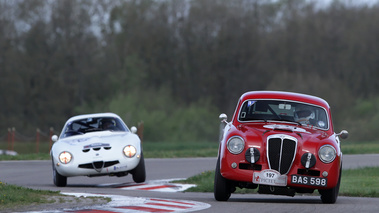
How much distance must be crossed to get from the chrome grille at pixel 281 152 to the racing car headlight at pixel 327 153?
40 centimetres

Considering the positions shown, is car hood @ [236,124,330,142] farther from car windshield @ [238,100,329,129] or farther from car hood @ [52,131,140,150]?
car hood @ [52,131,140,150]

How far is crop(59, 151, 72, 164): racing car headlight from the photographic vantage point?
1559 cm

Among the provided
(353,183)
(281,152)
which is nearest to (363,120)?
(353,183)

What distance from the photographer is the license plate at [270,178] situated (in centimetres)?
1098

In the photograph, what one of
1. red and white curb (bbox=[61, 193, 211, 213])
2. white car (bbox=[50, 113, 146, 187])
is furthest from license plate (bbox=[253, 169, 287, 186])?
white car (bbox=[50, 113, 146, 187])

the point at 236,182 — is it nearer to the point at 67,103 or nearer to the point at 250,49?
the point at 250,49

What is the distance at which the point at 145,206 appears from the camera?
34.4ft

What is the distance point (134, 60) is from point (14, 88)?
A: 919 cm

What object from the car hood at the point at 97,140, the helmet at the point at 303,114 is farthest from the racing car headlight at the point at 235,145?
the car hood at the point at 97,140

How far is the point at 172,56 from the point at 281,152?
161 ft

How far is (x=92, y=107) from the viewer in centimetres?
6162

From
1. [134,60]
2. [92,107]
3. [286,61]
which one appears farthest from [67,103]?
[286,61]

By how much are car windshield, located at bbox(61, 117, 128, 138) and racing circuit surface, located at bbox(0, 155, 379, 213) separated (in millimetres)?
1155

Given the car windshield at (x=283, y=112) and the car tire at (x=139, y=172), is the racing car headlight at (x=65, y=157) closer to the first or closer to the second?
the car tire at (x=139, y=172)
